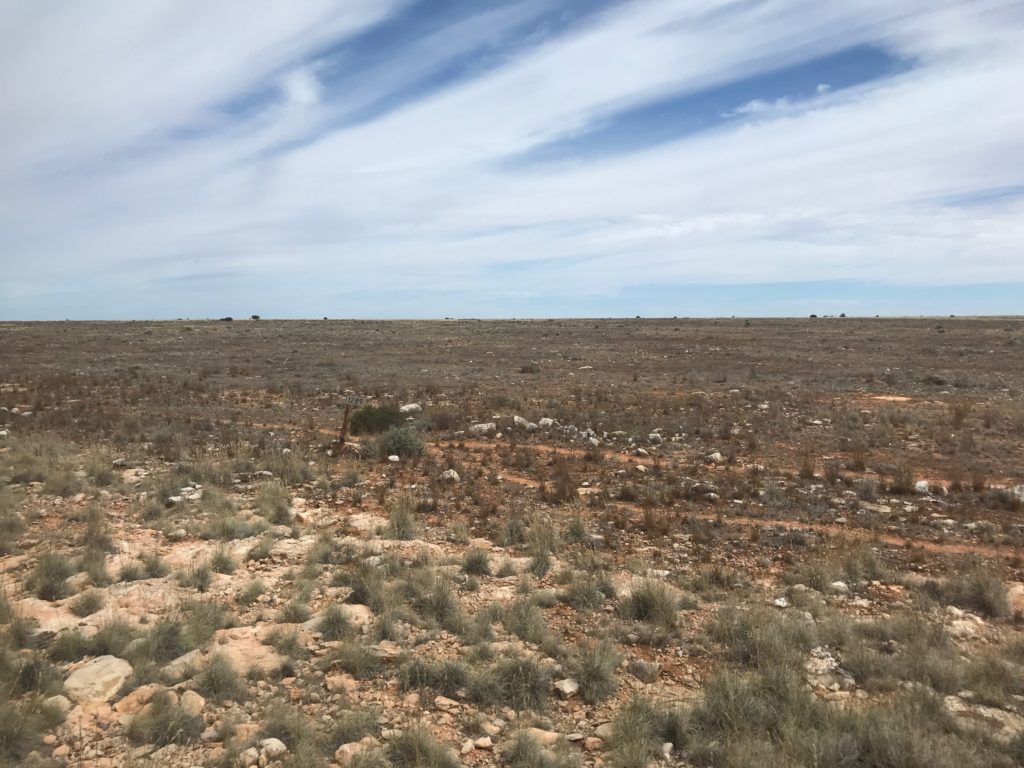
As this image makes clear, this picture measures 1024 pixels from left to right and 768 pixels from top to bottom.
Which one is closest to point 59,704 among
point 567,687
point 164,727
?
point 164,727

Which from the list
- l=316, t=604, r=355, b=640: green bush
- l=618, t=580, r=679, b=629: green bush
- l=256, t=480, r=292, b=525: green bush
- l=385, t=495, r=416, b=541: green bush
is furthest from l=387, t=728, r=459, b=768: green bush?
l=256, t=480, r=292, b=525: green bush

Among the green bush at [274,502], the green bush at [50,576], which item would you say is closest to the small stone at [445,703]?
the green bush at [50,576]

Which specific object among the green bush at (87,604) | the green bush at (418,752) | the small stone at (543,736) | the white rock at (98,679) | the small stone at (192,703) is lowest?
the small stone at (543,736)

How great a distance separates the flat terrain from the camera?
13.2 feet

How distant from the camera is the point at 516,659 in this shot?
4.95m

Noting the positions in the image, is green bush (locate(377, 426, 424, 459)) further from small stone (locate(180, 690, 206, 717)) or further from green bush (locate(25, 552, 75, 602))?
small stone (locate(180, 690, 206, 717))

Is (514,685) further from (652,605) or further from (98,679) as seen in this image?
(98,679)

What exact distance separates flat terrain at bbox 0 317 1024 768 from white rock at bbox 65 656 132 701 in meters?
0.02

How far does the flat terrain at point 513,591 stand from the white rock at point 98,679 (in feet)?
0.07

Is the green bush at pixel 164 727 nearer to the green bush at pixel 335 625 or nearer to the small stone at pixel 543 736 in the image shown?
the green bush at pixel 335 625

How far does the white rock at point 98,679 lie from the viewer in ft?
14.2

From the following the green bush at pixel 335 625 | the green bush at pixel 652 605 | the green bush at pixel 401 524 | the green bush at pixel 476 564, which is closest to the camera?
the green bush at pixel 335 625

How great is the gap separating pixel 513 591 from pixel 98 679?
3668 mm

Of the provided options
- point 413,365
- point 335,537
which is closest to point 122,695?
point 335,537
